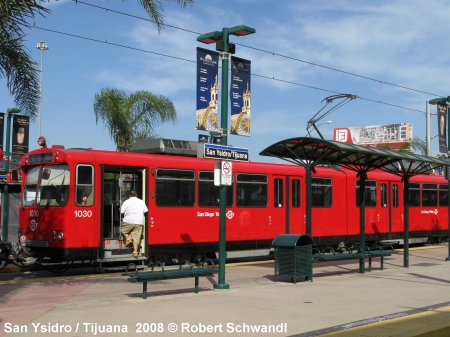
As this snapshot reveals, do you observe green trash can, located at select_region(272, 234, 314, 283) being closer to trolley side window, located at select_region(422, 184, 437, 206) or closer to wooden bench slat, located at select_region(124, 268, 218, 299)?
wooden bench slat, located at select_region(124, 268, 218, 299)

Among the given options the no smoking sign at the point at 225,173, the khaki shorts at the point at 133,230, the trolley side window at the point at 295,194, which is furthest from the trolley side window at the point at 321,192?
the no smoking sign at the point at 225,173

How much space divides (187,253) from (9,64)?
7674 millimetres

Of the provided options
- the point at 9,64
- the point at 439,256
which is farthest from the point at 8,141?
the point at 439,256

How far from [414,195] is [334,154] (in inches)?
442

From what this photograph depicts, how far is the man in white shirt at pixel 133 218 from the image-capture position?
1452cm

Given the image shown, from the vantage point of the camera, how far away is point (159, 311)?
30.4 feet

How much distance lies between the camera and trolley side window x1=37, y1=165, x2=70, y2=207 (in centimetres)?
1473

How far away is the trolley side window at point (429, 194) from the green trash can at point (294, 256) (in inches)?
560

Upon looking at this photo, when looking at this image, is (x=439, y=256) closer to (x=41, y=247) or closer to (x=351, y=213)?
(x=351, y=213)

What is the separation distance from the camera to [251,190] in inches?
727

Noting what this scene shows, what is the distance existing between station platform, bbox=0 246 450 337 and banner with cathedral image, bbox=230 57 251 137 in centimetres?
342

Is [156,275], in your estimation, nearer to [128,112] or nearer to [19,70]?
[19,70]
